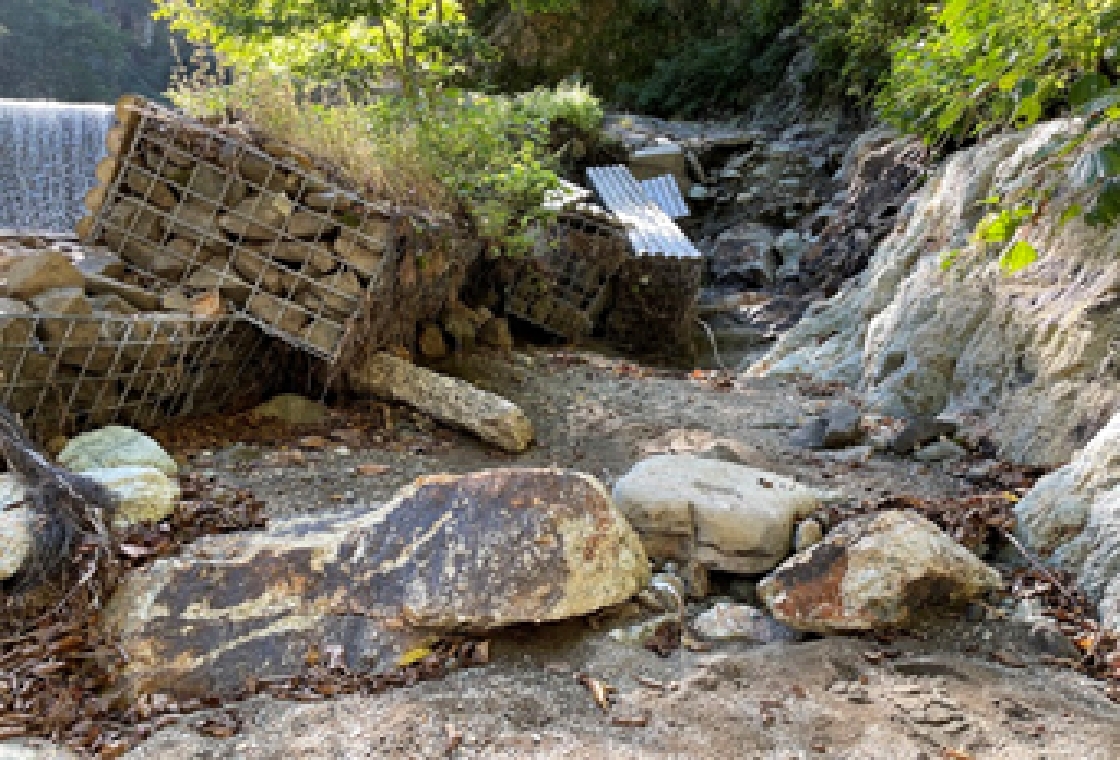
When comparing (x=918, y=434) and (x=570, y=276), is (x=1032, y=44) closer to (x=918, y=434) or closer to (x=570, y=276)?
(x=918, y=434)

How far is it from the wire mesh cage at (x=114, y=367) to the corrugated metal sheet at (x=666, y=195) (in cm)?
875

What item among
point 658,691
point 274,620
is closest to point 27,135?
point 274,620

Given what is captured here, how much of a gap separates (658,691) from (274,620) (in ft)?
4.16

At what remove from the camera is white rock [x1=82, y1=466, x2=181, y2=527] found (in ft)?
10.3

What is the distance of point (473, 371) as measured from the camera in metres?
6.57

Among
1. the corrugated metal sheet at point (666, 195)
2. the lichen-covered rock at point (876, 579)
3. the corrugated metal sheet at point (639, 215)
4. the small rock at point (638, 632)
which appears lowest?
the small rock at point (638, 632)

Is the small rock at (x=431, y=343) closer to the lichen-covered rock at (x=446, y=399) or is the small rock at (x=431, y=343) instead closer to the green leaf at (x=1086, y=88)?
the lichen-covered rock at (x=446, y=399)

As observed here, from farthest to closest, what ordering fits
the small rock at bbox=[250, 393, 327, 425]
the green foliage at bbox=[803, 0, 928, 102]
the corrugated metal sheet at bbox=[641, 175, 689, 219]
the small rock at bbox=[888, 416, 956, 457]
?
the corrugated metal sheet at bbox=[641, 175, 689, 219]
the green foliage at bbox=[803, 0, 928, 102]
the small rock at bbox=[250, 393, 327, 425]
the small rock at bbox=[888, 416, 956, 457]

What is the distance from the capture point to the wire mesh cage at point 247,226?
5.01m

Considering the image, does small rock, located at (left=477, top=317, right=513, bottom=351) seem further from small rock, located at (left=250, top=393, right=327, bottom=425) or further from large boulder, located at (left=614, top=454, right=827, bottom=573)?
large boulder, located at (left=614, top=454, right=827, bottom=573)

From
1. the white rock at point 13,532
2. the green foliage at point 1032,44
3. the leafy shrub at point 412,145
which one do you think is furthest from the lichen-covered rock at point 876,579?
the leafy shrub at point 412,145

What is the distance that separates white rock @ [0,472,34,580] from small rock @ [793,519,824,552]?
2.85 metres

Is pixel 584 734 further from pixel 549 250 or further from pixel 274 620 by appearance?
pixel 549 250

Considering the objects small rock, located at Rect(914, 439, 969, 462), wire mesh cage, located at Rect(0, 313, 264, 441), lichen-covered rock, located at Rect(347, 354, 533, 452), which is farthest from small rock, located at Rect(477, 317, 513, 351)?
small rock, located at Rect(914, 439, 969, 462)
